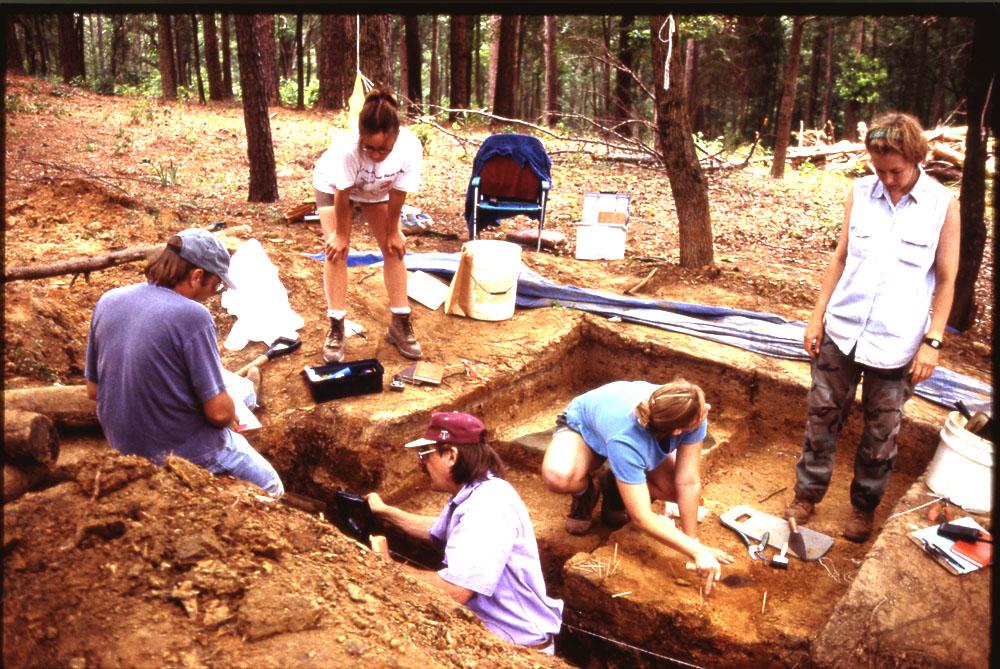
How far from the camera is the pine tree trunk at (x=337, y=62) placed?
13.1 meters

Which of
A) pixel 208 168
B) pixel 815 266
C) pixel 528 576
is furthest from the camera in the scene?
pixel 208 168

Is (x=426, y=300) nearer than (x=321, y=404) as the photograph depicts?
No

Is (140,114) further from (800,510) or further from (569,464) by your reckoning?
(800,510)

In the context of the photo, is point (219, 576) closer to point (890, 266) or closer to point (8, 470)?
point (8, 470)

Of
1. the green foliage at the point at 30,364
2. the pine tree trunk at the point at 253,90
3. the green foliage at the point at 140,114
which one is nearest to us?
the green foliage at the point at 30,364

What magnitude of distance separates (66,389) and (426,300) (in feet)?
8.87

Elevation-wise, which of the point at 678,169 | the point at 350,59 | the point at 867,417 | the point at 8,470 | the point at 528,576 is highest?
the point at 350,59

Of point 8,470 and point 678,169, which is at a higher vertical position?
point 678,169

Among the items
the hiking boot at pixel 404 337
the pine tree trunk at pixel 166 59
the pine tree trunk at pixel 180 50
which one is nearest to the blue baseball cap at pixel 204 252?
the hiking boot at pixel 404 337

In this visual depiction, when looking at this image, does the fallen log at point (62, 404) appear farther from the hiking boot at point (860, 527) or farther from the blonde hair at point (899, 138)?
the hiking boot at point (860, 527)

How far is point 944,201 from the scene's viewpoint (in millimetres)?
3025

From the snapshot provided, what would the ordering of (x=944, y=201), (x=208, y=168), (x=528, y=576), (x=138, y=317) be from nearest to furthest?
(x=138, y=317)
(x=528, y=576)
(x=944, y=201)
(x=208, y=168)

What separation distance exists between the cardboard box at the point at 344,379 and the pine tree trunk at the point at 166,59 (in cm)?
1274

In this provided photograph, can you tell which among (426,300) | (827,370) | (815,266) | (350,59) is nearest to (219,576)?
(827,370)
